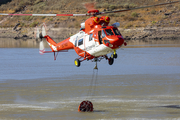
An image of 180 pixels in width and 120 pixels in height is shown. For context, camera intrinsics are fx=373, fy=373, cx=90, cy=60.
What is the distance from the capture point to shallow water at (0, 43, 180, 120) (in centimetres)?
2658

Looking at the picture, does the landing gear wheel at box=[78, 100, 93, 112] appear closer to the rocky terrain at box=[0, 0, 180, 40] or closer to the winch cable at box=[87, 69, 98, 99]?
the winch cable at box=[87, 69, 98, 99]

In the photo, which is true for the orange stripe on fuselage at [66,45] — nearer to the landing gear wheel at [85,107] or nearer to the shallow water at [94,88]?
the landing gear wheel at [85,107]

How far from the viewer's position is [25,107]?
2825cm

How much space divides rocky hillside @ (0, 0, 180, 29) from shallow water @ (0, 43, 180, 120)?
2660 cm

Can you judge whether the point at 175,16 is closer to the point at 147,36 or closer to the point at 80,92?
the point at 147,36

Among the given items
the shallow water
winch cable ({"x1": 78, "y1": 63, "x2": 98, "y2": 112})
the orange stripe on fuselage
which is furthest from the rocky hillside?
the orange stripe on fuselage

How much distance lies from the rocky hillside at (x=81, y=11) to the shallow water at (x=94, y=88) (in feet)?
87.3

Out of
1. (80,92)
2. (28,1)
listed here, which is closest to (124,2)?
(28,1)

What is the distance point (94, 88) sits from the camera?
33250 millimetres

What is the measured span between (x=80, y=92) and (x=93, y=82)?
160 inches

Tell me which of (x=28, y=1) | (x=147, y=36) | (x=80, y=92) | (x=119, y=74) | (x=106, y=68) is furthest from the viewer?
(x=28, y=1)

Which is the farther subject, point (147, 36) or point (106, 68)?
point (147, 36)

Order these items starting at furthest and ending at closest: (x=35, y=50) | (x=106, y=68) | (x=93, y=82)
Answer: (x=35, y=50) → (x=106, y=68) → (x=93, y=82)

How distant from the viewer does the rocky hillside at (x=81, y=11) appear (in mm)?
76188
